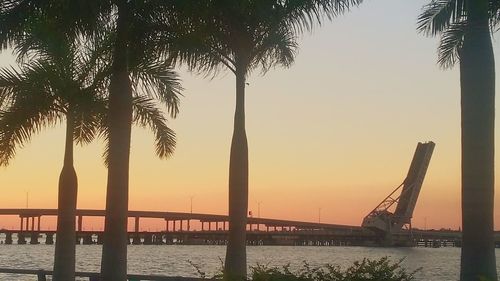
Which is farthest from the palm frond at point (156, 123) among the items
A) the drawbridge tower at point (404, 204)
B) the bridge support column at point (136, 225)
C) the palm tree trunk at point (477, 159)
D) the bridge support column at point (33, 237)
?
the bridge support column at point (33, 237)

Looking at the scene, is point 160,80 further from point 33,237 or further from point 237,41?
point 33,237

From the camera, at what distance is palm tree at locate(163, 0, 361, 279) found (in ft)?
52.8

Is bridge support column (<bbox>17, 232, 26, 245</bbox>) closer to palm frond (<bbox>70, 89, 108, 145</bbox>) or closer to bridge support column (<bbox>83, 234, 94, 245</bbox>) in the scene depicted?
bridge support column (<bbox>83, 234, 94, 245</bbox>)

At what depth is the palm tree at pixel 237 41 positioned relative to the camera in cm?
1609

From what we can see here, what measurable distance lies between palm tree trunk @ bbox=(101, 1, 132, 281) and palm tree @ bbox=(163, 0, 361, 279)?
179 cm

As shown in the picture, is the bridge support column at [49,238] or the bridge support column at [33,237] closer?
the bridge support column at [33,237]

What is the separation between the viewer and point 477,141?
14.6 m

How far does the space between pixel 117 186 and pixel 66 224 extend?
4.34 metres

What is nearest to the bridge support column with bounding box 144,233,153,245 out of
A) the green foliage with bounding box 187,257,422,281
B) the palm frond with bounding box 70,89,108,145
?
the palm frond with bounding box 70,89,108,145

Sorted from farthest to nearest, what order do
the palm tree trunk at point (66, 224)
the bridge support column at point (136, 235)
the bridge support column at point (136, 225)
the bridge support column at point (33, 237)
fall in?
1. the bridge support column at point (33, 237)
2. the bridge support column at point (136, 235)
3. the bridge support column at point (136, 225)
4. the palm tree trunk at point (66, 224)

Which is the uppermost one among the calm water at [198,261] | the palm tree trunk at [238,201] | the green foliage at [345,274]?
the palm tree trunk at [238,201]

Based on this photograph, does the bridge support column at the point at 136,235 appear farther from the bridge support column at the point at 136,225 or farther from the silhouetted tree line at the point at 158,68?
the silhouetted tree line at the point at 158,68

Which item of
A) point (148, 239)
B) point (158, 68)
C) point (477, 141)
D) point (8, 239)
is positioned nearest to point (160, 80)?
point (158, 68)

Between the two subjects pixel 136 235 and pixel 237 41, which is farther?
pixel 136 235
